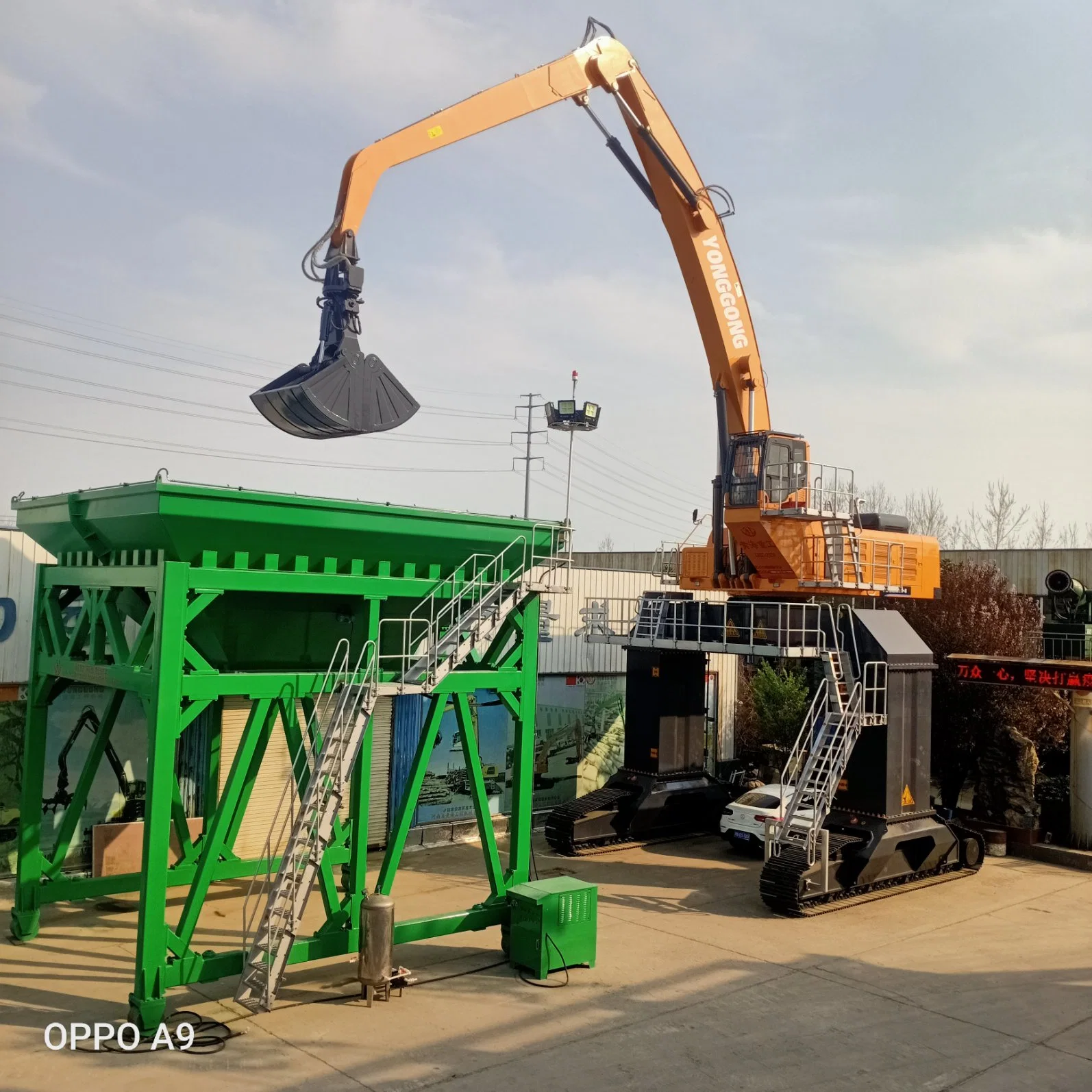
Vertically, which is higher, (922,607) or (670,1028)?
(922,607)

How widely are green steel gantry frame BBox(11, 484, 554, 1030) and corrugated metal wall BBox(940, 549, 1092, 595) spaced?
27598 mm

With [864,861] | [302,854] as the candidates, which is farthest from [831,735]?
[302,854]

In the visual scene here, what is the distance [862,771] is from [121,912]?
12.4 meters

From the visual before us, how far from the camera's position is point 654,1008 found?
38.8ft

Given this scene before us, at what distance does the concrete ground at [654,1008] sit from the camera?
394 inches

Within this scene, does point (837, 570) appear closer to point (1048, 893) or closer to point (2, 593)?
point (1048, 893)

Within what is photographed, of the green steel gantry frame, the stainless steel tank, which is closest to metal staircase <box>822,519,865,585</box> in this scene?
the green steel gantry frame

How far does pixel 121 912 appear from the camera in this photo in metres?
15.2

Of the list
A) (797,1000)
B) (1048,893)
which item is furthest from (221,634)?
(1048,893)

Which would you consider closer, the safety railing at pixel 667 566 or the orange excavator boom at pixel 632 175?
the orange excavator boom at pixel 632 175

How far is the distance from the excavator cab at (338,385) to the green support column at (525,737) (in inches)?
132

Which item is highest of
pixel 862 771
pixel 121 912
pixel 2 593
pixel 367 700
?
pixel 2 593

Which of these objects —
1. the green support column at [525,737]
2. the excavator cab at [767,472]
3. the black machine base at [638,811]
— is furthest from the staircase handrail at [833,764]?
the green support column at [525,737]

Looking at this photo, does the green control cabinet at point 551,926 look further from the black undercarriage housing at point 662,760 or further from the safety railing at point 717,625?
the black undercarriage housing at point 662,760
